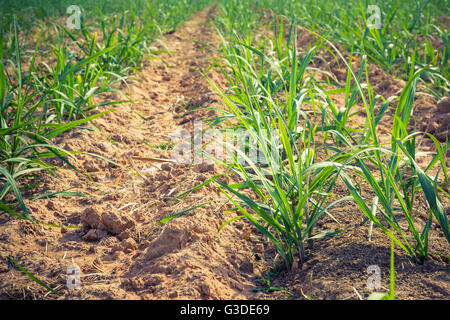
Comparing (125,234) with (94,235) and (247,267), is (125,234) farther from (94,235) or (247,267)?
(247,267)

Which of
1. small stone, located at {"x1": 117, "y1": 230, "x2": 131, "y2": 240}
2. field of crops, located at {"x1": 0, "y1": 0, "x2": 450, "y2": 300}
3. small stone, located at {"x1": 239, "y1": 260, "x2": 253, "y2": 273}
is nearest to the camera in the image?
field of crops, located at {"x1": 0, "y1": 0, "x2": 450, "y2": 300}

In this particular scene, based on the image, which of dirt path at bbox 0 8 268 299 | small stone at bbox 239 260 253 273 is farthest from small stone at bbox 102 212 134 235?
small stone at bbox 239 260 253 273

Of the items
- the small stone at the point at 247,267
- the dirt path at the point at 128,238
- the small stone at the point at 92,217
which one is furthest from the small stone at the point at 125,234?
the small stone at the point at 247,267

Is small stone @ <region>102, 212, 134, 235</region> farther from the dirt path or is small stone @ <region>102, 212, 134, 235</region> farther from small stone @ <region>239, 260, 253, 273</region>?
small stone @ <region>239, 260, 253, 273</region>

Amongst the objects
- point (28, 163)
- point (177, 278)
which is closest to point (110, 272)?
point (177, 278)

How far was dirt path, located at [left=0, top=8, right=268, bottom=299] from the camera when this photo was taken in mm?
1261

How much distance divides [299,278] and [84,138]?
1.65 metres

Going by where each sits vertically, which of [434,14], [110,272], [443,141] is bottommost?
[110,272]

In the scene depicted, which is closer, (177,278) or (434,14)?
(177,278)

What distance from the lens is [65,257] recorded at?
4.81 ft

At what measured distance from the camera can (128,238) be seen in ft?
5.07

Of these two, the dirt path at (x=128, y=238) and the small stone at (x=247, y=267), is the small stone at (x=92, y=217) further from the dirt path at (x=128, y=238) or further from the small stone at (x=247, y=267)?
the small stone at (x=247, y=267)

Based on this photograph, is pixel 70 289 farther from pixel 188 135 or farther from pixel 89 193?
pixel 188 135
